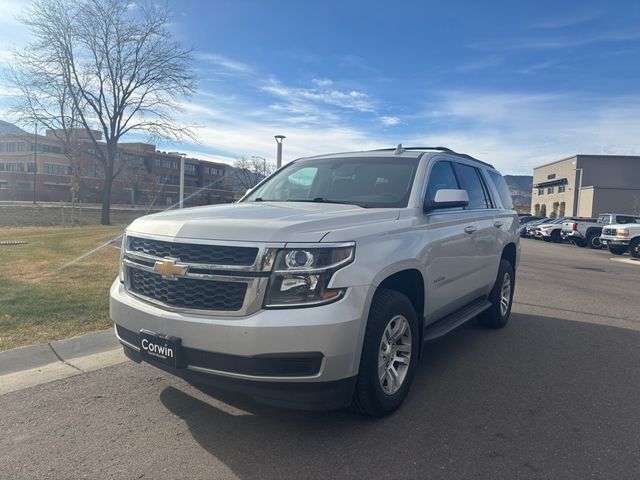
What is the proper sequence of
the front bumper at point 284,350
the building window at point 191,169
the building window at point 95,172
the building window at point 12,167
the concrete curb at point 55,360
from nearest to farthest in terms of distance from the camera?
the front bumper at point 284,350
the concrete curb at point 55,360
the building window at point 95,172
the building window at point 12,167
the building window at point 191,169

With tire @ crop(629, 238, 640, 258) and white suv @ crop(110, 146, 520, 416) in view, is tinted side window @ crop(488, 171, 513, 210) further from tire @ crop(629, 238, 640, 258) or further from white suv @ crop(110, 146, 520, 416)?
tire @ crop(629, 238, 640, 258)

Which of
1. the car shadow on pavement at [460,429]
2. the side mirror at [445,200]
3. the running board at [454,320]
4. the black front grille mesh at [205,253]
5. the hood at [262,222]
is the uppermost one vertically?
the side mirror at [445,200]

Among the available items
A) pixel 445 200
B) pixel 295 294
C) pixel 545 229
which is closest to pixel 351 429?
pixel 295 294

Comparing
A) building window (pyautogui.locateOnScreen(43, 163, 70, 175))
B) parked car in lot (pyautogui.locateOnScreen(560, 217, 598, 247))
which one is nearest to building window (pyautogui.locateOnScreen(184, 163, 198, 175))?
building window (pyautogui.locateOnScreen(43, 163, 70, 175))

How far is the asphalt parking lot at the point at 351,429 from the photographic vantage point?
9.44ft

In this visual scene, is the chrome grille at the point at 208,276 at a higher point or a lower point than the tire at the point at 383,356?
higher

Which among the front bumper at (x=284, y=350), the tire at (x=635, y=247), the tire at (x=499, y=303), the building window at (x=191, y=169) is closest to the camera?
the front bumper at (x=284, y=350)

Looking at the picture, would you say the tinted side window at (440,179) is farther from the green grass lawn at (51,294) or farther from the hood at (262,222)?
the green grass lawn at (51,294)

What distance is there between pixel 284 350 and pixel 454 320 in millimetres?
2366

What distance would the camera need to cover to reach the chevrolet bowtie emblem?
122 inches

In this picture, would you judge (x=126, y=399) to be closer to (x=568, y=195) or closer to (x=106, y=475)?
(x=106, y=475)

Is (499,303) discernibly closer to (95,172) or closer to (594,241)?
(594,241)

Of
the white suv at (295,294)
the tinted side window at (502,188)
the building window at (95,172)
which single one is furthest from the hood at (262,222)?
the building window at (95,172)

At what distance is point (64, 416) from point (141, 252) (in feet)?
4.22
